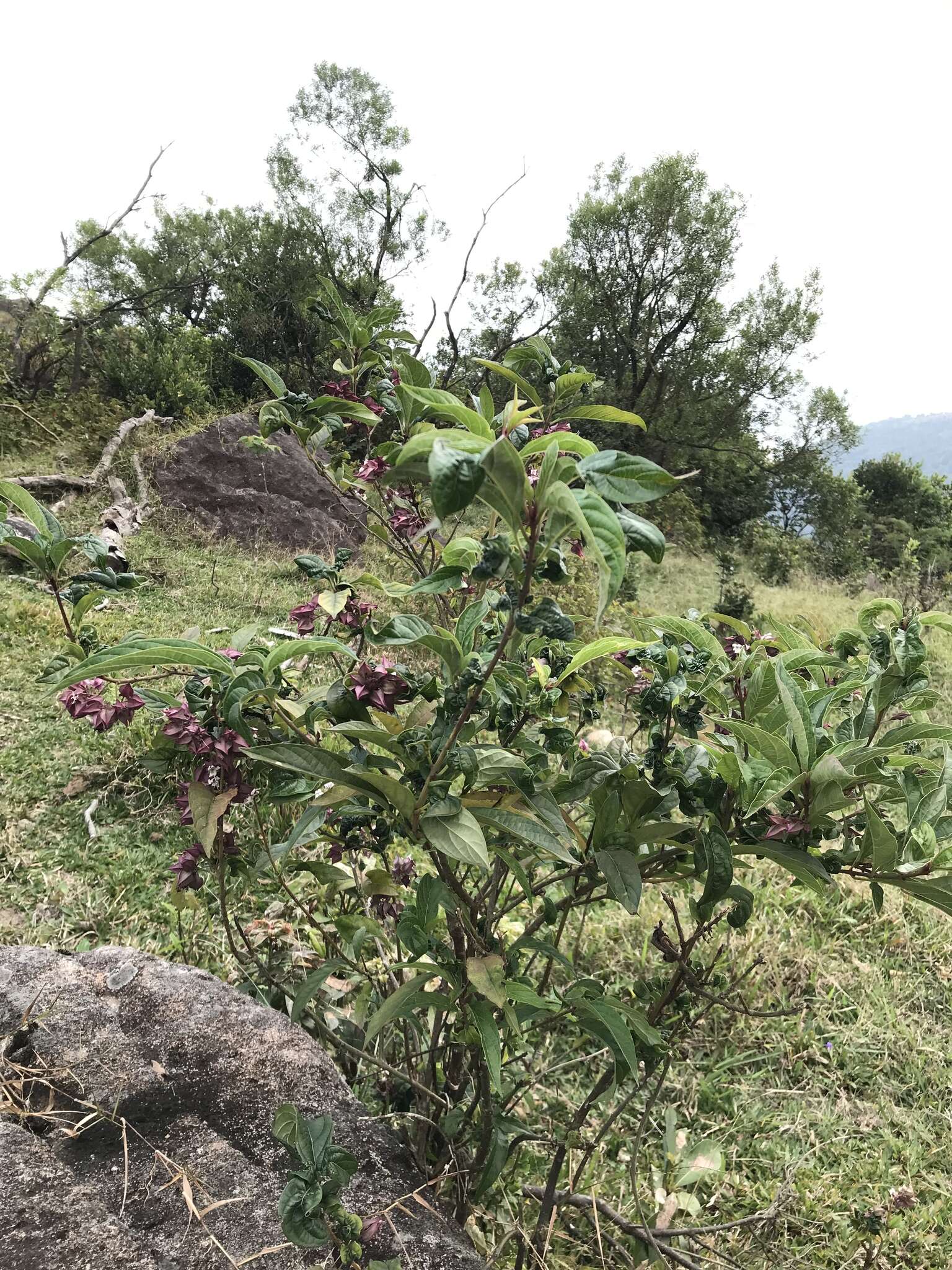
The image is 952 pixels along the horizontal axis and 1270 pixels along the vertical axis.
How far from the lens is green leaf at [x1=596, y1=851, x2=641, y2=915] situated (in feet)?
2.12

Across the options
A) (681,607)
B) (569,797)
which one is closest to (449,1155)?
(569,797)

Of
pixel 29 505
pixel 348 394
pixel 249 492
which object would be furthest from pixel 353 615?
pixel 249 492

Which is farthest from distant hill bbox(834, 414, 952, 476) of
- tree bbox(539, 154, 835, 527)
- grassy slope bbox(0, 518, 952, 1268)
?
grassy slope bbox(0, 518, 952, 1268)

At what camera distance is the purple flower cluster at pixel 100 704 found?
0.82 meters

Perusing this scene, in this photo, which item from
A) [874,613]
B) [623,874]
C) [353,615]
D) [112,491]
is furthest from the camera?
[112,491]

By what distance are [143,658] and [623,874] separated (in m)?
0.47

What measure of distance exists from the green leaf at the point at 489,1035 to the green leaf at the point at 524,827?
0.80 ft

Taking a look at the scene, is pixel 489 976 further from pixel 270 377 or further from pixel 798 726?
pixel 270 377

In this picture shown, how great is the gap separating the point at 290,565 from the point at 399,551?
4085 mm

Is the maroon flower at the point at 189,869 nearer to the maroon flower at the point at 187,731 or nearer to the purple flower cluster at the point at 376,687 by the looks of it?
the maroon flower at the point at 187,731

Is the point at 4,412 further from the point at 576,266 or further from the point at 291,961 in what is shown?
the point at 576,266

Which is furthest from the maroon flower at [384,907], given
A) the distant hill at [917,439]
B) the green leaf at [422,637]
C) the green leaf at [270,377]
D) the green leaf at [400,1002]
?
the distant hill at [917,439]

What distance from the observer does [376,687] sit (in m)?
0.66

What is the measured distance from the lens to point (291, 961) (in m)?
1.55
